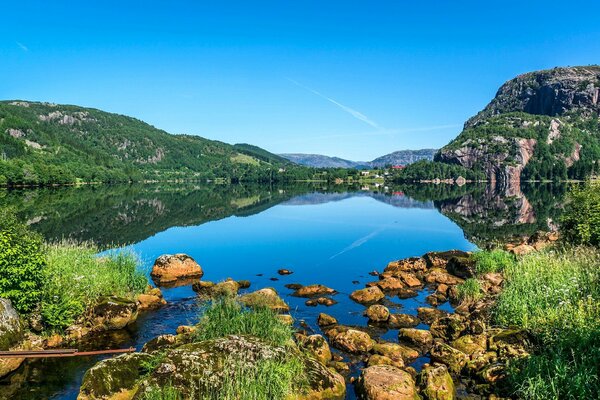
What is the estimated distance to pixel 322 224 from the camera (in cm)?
7844

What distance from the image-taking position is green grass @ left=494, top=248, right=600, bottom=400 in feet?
43.7

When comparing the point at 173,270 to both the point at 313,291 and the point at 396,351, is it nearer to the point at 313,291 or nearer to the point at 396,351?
the point at 313,291

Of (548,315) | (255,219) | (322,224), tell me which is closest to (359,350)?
(548,315)

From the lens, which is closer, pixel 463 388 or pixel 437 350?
pixel 463 388

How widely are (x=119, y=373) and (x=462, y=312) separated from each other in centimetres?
2079

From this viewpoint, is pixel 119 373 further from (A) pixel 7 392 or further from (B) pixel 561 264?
(B) pixel 561 264

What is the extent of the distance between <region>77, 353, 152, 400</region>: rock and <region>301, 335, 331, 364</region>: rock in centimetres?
748

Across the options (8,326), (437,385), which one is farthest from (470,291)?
(8,326)

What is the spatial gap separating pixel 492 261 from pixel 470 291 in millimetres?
7652

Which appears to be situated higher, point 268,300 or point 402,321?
point 268,300

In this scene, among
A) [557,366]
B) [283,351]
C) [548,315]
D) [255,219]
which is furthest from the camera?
[255,219]

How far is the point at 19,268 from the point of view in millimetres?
19844

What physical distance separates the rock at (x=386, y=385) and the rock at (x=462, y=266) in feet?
71.1

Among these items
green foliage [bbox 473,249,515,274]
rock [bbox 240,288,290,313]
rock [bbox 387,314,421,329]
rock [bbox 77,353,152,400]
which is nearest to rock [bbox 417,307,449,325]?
rock [bbox 387,314,421,329]
